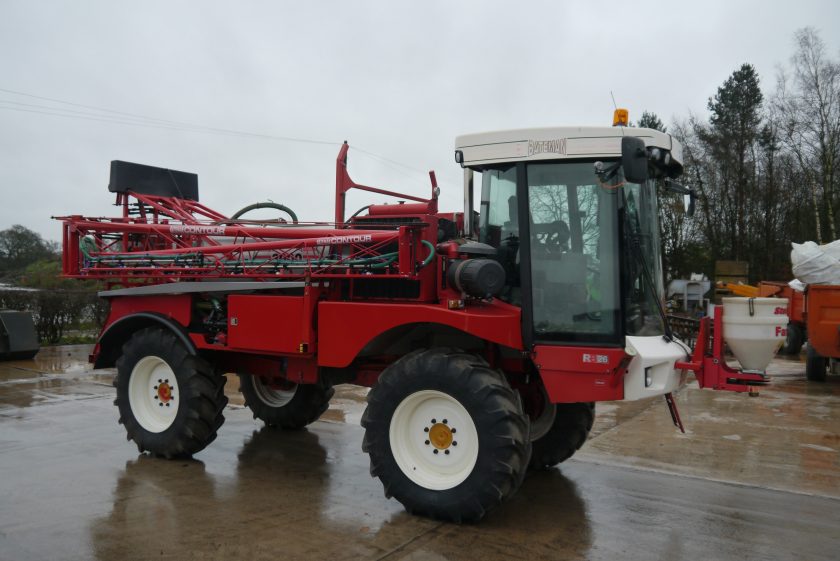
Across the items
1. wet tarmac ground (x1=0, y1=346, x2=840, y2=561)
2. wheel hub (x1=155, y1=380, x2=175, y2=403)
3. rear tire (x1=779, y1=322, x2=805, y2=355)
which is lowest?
wet tarmac ground (x1=0, y1=346, x2=840, y2=561)

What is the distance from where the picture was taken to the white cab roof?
4406 millimetres

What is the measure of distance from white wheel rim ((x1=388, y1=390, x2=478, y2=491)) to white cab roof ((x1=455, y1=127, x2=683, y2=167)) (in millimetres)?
1676

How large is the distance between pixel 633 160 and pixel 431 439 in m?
2.21

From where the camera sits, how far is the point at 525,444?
4297 mm

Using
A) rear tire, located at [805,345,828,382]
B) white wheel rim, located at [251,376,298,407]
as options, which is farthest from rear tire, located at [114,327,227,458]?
rear tire, located at [805,345,828,382]

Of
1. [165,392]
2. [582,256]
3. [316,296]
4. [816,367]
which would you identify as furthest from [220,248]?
[816,367]

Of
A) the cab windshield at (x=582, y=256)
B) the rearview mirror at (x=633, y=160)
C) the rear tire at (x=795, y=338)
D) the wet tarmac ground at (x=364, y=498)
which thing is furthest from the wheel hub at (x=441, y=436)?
the rear tire at (x=795, y=338)

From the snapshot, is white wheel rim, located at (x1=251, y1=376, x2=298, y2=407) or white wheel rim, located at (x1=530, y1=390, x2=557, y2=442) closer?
white wheel rim, located at (x1=530, y1=390, x2=557, y2=442)

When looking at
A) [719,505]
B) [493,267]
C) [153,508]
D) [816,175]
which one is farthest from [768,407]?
[816,175]

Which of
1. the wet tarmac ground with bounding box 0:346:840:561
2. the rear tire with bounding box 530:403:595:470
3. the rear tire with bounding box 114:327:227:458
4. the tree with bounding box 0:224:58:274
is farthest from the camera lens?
the tree with bounding box 0:224:58:274

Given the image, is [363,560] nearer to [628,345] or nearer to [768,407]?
[628,345]

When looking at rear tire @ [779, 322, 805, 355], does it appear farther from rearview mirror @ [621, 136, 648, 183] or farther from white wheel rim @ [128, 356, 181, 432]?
white wheel rim @ [128, 356, 181, 432]

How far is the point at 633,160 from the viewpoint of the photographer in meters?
4.05

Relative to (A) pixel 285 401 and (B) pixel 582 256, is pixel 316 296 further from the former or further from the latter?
(A) pixel 285 401
